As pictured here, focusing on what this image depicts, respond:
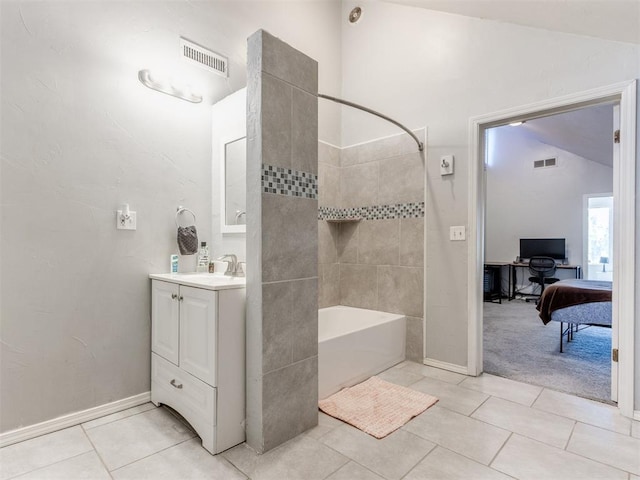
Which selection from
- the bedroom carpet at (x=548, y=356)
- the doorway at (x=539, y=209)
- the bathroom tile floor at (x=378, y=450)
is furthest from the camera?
the doorway at (x=539, y=209)

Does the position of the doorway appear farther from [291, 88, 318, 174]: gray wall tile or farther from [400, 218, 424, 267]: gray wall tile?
[291, 88, 318, 174]: gray wall tile

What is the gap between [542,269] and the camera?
5820 mm

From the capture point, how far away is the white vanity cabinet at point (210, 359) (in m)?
1.62

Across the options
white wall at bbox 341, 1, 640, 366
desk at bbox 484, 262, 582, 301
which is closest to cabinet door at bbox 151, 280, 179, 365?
white wall at bbox 341, 1, 640, 366

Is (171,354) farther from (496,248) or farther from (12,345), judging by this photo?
(496,248)

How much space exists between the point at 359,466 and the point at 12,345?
1.77m

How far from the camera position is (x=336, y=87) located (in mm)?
3488

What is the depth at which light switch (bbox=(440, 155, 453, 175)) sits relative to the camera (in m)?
2.64

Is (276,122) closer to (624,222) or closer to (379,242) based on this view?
(379,242)

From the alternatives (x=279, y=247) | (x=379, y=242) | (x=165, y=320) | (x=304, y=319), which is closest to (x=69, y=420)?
(x=165, y=320)

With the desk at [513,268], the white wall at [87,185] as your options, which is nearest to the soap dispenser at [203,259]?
the white wall at [87,185]

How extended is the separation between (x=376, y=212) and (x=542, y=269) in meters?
4.31

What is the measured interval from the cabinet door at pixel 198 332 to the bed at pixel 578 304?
3058 millimetres

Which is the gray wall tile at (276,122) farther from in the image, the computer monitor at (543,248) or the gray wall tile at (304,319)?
the computer monitor at (543,248)
